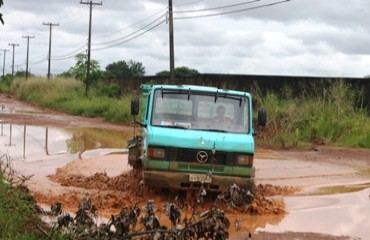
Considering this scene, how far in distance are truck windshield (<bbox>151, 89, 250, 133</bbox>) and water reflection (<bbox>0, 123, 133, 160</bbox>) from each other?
7.01m

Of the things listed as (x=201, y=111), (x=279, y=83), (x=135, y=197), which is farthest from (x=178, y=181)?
(x=279, y=83)

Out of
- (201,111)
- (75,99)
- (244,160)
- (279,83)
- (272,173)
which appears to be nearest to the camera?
(244,160)

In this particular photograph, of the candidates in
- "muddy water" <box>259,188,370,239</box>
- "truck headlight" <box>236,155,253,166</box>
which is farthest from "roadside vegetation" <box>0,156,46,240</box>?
"truck headlight" <box>236,155,253,166</box>

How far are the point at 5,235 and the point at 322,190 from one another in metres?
8.95

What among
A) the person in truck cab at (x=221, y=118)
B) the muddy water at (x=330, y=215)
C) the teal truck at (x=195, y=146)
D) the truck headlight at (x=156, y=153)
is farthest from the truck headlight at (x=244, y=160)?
the truck headlight at (x=156, y=153)

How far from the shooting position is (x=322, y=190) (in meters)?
14.1

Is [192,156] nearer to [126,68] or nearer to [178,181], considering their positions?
[178,181]

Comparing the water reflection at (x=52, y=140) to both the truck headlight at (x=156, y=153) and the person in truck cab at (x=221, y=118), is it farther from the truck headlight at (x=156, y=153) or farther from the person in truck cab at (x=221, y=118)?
the person in truck cab at (x=221, y=118)

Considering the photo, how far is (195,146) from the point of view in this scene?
11000 mm

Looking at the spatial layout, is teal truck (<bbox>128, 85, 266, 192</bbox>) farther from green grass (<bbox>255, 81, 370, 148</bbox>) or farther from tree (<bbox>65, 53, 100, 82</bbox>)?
tree (<bbox>65, 53, 100, 82</bbox>)

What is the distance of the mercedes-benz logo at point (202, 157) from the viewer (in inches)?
435

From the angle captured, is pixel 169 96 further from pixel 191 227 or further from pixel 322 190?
pixel 191 227

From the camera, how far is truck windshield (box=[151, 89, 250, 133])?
11711 millimetres

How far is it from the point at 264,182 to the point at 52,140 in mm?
10458
